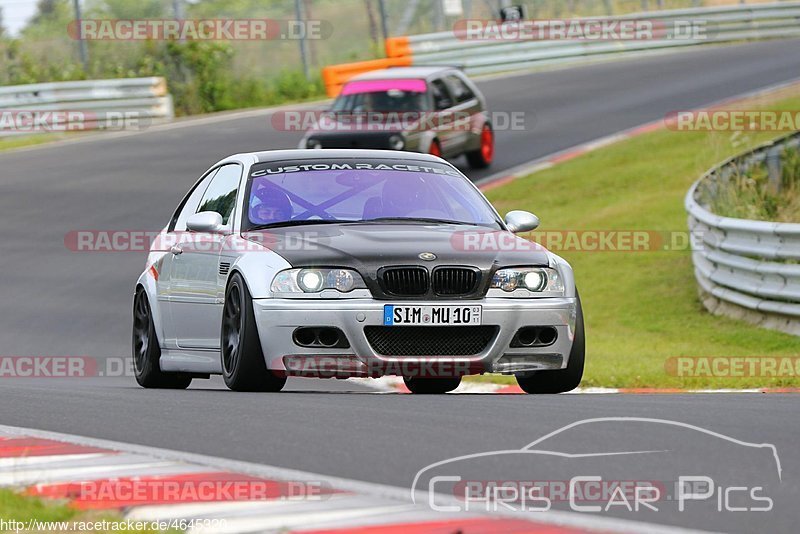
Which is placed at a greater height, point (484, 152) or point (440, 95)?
point (440, 95)

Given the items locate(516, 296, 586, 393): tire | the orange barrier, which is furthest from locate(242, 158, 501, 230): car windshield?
the orange barrier

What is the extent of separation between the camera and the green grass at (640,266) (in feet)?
42.8

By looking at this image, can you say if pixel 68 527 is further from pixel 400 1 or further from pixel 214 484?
pixel 400 1

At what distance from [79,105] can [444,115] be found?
1065cm

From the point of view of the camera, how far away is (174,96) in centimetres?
3488

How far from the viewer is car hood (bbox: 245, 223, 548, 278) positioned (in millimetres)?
8578

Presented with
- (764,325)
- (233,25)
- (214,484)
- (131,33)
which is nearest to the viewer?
(214,484)

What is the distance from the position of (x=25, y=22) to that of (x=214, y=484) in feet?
91.3

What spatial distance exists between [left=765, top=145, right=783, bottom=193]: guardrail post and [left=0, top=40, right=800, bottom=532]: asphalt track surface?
Answer: 732cm

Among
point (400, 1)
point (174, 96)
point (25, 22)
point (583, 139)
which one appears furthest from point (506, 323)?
point (400, 1)

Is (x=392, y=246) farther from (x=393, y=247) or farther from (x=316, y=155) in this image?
(x=316, y=155)

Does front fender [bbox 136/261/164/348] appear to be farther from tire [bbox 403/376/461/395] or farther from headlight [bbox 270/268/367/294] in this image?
headlight [bbox 270/268/367/294]

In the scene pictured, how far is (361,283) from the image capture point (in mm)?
8539

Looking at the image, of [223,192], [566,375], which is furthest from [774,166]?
[223,192]
